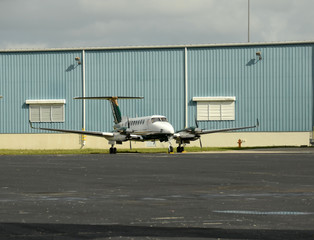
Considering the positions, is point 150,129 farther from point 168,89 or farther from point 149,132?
point 168,89

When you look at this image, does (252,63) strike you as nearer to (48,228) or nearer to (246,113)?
(246,113)

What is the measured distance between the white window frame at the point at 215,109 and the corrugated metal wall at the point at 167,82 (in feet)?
1.95

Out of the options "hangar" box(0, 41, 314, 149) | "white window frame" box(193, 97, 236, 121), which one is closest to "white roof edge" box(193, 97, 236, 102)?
"white window frame" box(193, 97, 236, 121)

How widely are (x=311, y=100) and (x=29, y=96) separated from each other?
1204 inches

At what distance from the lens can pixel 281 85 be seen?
70625 millimetres

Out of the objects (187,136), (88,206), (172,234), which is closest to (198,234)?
(172,234)

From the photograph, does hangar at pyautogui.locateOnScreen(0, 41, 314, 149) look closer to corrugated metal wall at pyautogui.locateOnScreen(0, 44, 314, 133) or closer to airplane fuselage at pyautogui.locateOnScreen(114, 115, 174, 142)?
corrugated metal wall at pyautogui.locateOnScreen(0, 44, 314, 133)

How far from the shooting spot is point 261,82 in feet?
233

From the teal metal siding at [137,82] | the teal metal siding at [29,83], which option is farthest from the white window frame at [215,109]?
the teal metal siding at [29,83]

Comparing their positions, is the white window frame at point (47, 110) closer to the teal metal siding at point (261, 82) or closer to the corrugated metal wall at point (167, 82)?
the corrugated metal wall at point (167, 82)

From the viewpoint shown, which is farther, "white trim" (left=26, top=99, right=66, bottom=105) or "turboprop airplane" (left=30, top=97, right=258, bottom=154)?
"white trim" (left=26, top=99, right=66, bottom=105)

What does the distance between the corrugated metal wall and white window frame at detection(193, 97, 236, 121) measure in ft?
1.95

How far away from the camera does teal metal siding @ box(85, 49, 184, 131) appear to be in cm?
7212

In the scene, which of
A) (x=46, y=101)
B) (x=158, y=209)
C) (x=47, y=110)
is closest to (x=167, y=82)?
(x=46, y=101)
